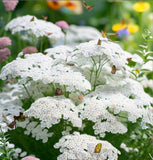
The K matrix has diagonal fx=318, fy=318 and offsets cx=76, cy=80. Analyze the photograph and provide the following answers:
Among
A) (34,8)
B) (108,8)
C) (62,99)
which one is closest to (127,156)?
(62,99)

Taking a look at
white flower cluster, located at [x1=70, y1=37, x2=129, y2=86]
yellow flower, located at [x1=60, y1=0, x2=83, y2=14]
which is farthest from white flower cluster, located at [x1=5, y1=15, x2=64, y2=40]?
yellow flower, located at [x1=60, y1=0, x2=83, y2=14]

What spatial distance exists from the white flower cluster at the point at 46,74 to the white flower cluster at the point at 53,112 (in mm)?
62

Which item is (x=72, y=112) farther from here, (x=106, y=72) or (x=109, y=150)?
(x=106, y=72)

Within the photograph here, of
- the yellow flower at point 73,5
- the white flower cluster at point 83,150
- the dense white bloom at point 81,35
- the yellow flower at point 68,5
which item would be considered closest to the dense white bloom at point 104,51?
the white flower cluster at point 83,150

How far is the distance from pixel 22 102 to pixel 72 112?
14.0 inches

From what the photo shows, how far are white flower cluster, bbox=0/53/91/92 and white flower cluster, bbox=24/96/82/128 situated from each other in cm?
6

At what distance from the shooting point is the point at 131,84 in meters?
1.16

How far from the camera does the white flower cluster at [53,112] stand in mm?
934

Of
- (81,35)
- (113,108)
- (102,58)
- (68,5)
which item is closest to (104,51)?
(102,58)

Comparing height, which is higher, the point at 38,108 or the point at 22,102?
the point at 38,108

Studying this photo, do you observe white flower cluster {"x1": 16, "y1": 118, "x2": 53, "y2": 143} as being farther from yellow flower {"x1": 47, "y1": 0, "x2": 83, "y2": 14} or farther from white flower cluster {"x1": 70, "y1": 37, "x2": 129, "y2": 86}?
yellow flower {"x1": 47, "y1": 0, "x2": 83, "y2": 14}

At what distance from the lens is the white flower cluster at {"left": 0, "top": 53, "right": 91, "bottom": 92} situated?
1.00 meters

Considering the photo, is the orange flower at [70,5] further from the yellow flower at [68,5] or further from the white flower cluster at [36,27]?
the white flower cluster at [36,27]

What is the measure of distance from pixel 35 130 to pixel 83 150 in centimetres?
27
